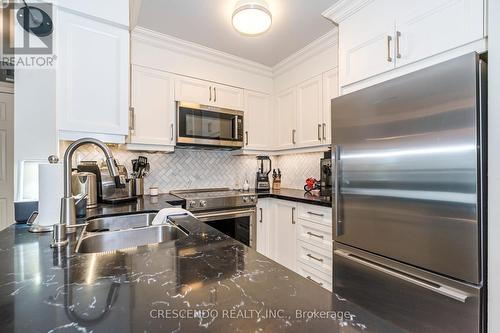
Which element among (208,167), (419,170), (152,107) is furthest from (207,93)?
(419,170)

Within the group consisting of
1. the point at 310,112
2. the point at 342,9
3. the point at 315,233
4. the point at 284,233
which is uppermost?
the point at 342,9

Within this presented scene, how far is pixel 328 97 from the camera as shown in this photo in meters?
2.24

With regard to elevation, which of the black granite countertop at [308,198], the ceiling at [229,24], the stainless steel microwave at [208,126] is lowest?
the black granite countertop at [308,198]

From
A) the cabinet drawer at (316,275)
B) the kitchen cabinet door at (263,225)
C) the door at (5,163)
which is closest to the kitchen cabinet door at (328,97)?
the kitchen cabinet door at (263,225)

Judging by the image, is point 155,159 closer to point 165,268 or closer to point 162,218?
point 162,218

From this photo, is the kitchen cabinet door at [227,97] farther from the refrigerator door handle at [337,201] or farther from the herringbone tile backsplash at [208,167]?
the refrigerator door handle at [337,201]

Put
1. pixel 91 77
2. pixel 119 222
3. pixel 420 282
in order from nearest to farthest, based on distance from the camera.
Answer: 1. pixel 420 282
2. pixel 119 222
3. pixel 91 77

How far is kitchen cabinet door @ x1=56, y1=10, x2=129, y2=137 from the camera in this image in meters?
1.52

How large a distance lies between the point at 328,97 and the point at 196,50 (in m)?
1.46

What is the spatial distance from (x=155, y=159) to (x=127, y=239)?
5.11 feet

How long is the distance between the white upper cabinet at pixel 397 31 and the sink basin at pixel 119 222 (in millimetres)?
1745

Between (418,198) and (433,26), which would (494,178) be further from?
(433,26)

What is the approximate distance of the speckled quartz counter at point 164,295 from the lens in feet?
1.28

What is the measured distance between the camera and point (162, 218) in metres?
1.20
